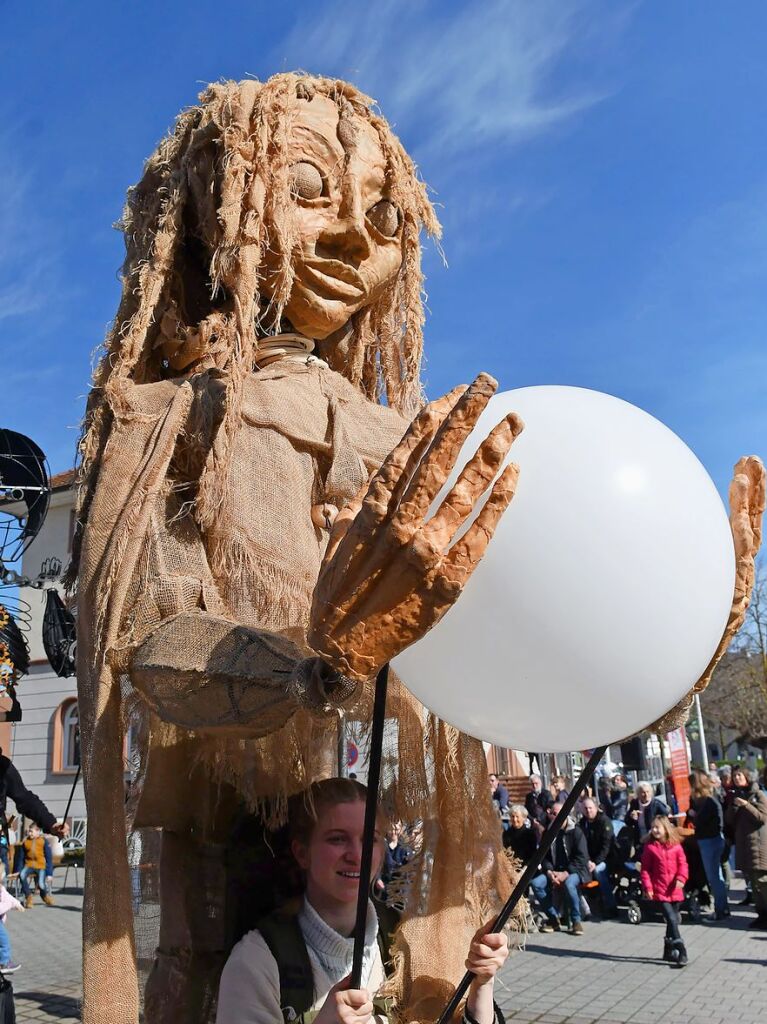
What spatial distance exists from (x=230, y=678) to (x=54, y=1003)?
19.7 feet

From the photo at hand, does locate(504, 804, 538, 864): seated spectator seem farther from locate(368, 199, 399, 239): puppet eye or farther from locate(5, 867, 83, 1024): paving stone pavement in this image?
locate(368, 199, 399, 239): puppet eye

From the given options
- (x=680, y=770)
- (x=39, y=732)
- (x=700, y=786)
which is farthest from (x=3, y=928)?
(x=39, y=732)

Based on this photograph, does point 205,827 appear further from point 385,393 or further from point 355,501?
point 385,393

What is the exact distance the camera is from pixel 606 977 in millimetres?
7219

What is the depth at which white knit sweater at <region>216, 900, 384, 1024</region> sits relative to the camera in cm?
185

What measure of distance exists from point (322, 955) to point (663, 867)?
7.04 metres

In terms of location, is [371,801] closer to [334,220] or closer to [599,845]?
[334,220]

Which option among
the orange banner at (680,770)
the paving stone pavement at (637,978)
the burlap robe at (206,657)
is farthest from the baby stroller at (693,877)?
the burlap robe at (206,657)

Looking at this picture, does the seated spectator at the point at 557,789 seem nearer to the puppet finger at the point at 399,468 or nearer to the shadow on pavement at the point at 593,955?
the shadow on pavement at the point at 593,955

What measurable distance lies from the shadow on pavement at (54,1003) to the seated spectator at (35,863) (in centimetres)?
534

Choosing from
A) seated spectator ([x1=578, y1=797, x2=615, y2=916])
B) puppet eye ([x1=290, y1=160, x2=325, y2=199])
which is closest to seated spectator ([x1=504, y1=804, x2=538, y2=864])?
seated spectator ([x1=578, y1=797, x2=615, y2=916])

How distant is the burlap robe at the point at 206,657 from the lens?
186 centimetres

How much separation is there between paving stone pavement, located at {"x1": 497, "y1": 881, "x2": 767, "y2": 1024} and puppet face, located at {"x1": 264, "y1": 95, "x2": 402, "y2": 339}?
16.9ft

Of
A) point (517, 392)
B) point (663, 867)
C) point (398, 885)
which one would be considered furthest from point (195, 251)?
point (663, 867)
